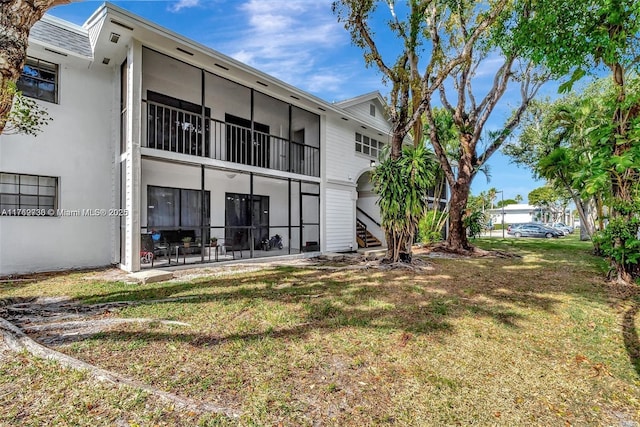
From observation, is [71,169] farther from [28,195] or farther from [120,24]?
[120,24]

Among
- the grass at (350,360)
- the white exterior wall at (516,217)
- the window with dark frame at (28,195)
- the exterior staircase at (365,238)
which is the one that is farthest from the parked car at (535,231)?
the window with dark frame at (28,195)

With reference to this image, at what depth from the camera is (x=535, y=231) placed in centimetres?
2962

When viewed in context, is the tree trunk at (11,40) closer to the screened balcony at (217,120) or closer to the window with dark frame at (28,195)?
the screened balcony at (217,120)

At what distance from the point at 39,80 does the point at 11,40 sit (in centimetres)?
608

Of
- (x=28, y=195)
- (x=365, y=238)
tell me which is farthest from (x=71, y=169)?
(x=365, y=238)

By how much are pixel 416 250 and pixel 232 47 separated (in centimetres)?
1154

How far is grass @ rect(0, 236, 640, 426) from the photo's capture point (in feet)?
8.81

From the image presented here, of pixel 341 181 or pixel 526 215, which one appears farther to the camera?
pixel 526 215

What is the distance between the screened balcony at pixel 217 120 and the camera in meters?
9.73

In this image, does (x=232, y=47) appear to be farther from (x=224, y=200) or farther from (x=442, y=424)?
(x=442, y=424)

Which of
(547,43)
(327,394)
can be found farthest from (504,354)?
(547,43)

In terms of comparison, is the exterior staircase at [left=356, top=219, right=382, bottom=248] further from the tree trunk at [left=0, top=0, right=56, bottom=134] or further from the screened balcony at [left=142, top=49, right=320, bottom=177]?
the tree trunk at [left=0, top=0, right=56, bottom=134]

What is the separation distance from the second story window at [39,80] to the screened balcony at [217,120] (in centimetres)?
225

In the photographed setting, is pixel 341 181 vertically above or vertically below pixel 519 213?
above
